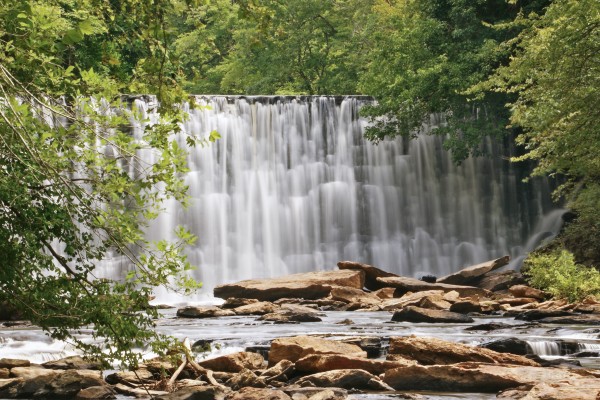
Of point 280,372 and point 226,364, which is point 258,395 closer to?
point 280,372

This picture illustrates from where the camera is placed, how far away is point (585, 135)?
788 inches

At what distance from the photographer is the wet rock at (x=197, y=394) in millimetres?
10086

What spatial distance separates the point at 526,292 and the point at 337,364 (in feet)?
42.9

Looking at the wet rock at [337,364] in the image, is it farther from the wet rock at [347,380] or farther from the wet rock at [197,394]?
the wet rock at [197,394]

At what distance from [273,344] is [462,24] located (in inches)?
900

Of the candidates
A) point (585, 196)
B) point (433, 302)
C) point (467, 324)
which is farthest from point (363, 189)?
point (467, 324)

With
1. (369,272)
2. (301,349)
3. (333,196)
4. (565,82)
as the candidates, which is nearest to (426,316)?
(565,82)

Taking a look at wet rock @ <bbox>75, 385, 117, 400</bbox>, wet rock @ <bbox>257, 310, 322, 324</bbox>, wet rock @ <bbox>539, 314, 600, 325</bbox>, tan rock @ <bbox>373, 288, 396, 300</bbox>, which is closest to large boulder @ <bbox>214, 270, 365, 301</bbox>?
tan rock @ <bbox>373, 288, 396, 300</bbox>

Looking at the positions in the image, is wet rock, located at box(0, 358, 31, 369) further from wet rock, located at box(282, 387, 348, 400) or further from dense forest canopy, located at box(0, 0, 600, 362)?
wet rock, located at box(282, 387, 348, 400)

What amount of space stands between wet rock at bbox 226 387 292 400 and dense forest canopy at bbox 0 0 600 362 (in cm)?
197

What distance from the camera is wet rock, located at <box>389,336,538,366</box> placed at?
12.2 metres

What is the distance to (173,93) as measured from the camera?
8.40 metres

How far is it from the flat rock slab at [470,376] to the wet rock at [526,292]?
40.0ft

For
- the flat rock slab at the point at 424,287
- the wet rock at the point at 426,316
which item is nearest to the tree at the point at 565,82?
the flat rock slab at the point at 424,287
